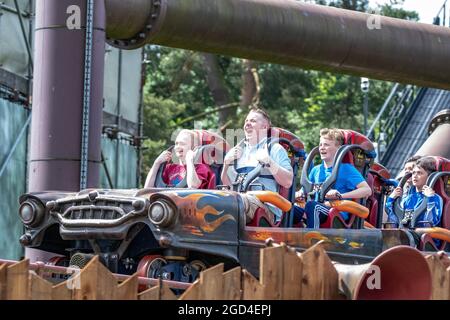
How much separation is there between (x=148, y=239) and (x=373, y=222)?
2.59m

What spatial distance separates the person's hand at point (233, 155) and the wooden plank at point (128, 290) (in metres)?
3.68

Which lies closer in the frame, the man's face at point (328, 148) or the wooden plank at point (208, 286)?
the wooden plank at point (208, 286)

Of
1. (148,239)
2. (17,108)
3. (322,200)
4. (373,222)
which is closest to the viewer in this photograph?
(148,239)

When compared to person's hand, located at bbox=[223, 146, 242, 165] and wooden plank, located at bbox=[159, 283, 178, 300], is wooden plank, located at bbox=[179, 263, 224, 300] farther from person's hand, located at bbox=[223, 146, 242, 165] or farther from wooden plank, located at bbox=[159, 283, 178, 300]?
person's hand, located at bbox=[223, 146, 242, 165]

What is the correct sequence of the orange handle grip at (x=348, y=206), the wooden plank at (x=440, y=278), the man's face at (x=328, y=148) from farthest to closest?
1. the man's face at (x=328, y=148)
2. the orange handle grip at (x=348, y=206)
3. the wooden plank at (x=440, y=278)

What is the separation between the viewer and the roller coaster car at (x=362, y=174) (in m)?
8.58

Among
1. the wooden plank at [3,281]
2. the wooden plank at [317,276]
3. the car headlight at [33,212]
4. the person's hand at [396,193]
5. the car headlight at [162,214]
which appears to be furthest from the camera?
the person's hand at [396,193]

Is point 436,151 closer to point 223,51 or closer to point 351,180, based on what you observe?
point 223,51

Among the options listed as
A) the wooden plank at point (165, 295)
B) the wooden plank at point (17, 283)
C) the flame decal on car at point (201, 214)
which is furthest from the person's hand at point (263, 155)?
the wooden plank at point (17, 283)

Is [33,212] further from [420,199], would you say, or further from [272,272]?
[272,272]

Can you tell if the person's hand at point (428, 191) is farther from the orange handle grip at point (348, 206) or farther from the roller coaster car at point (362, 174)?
the orange handle grip at point (348, 206)
